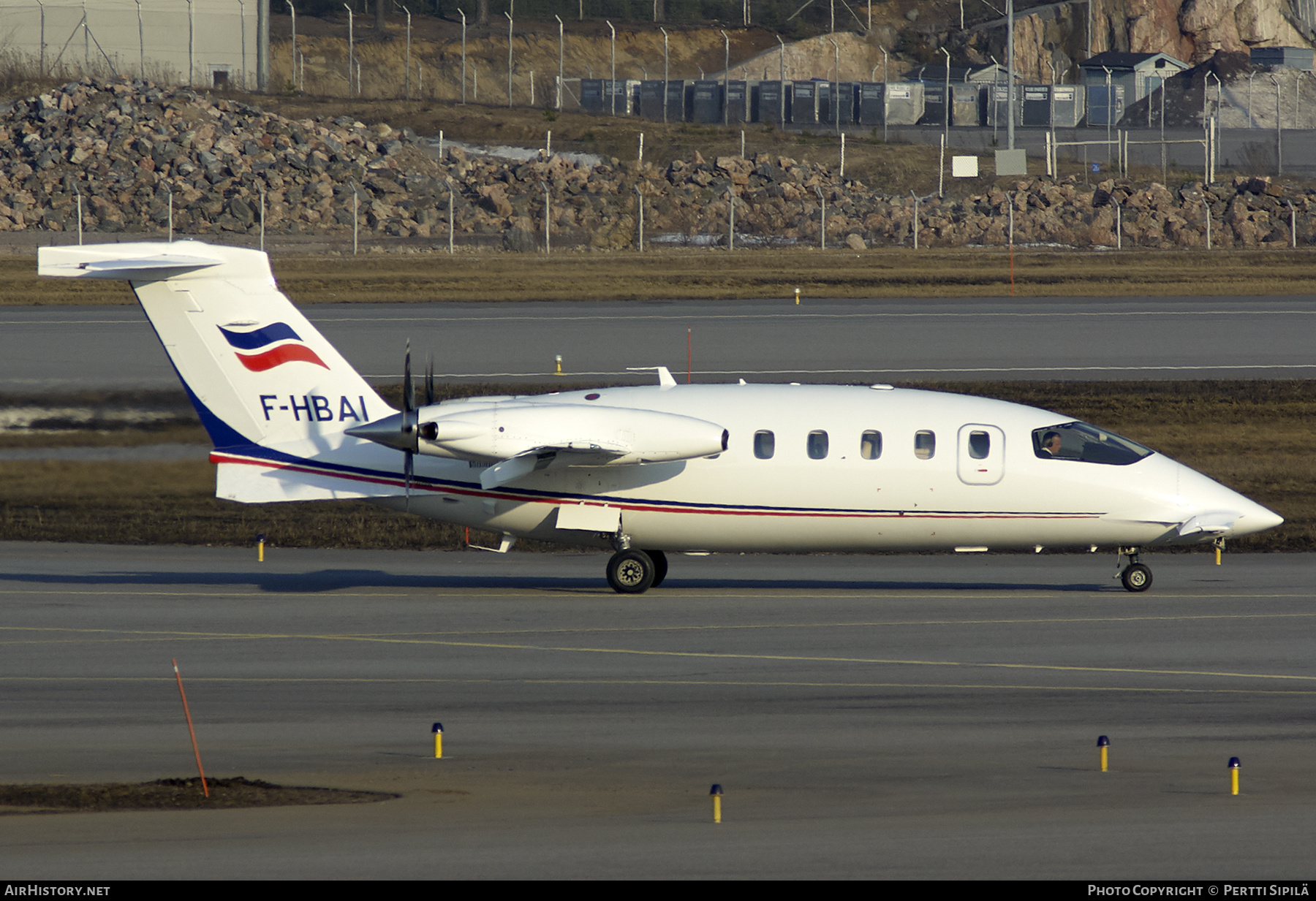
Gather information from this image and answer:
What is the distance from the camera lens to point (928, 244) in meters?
74.1

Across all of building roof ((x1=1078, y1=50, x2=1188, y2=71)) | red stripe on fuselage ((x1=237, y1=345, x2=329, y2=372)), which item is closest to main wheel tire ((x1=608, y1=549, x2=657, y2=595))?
red stripe on fuselage ((x1=237, y1=345, x2=329, y2=372))

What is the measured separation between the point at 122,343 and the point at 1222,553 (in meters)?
29.5

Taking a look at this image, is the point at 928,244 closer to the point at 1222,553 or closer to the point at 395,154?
the point at 395,154

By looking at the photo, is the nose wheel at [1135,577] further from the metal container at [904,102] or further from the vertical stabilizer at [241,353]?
the metal container at [904,102]

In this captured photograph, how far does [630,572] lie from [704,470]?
205cm

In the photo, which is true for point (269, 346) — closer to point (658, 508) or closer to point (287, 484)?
point (287, 484)

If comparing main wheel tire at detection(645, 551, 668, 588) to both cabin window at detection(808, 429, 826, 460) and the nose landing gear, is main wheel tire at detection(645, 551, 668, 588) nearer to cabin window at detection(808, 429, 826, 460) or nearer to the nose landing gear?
the nose landing gear

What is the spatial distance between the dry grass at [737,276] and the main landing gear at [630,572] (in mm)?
30506

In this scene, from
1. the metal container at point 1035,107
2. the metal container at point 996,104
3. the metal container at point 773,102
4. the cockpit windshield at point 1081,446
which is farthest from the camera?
the metal container at point 1035,107

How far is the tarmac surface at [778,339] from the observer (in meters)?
41.2

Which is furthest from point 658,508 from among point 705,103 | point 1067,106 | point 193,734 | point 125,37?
point 1067,106

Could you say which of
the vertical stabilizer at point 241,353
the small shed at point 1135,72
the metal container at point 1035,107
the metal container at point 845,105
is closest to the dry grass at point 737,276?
the vertical stabilizer at point 241,353
